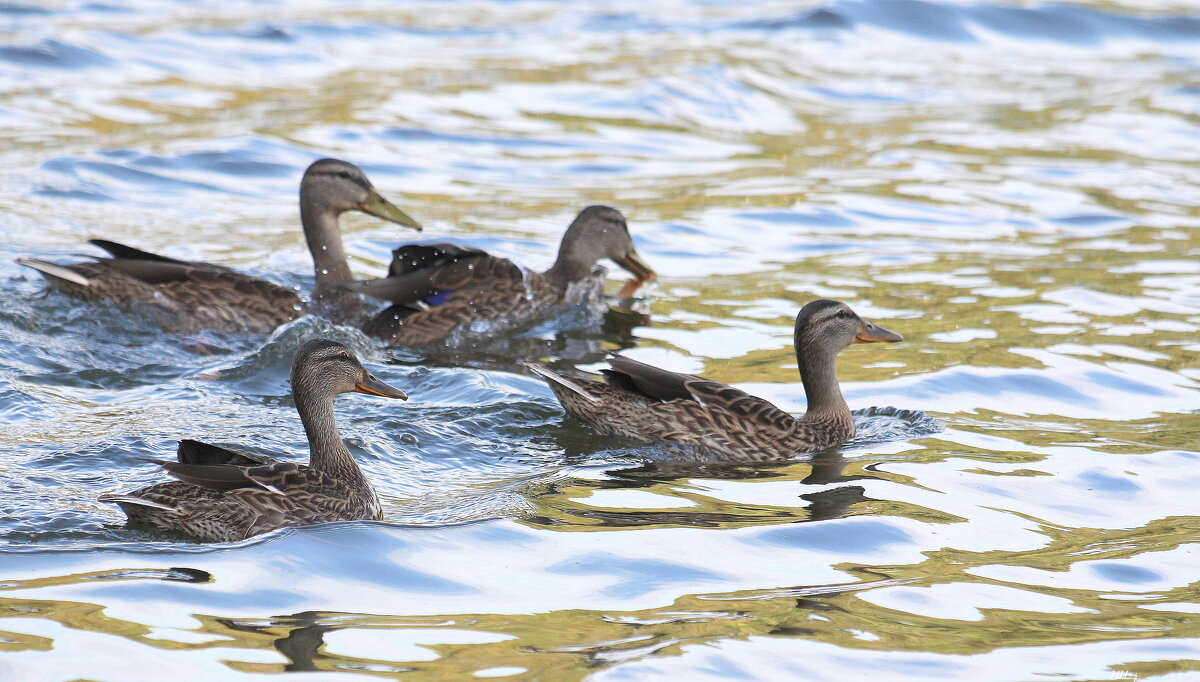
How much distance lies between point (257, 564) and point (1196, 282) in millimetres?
8843

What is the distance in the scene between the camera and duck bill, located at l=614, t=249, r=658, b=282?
12109 millimetres

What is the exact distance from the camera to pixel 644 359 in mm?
10258

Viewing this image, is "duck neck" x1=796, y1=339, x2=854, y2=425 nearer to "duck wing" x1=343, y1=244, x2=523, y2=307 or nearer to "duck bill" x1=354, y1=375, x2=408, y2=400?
"duck bill" x1=354, y1=375, x2=408, y2=400

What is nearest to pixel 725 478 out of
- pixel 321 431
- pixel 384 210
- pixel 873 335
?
pixel 873 335

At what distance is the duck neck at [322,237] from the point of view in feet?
37.5

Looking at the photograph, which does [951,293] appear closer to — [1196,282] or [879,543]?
[1196,282]

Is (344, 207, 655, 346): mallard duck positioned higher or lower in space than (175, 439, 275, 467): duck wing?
higher

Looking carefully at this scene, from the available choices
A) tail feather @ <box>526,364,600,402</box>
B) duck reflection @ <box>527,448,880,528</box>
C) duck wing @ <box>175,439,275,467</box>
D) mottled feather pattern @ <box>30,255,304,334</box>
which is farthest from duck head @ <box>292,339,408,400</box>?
mottled feather pattern @ <box>30,255,304,334</box>

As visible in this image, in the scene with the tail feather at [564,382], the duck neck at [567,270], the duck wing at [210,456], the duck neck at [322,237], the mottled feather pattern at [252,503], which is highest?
the duck neck at [322,237]

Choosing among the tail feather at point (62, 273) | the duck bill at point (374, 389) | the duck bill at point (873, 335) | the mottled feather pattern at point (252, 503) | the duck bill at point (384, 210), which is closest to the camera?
the mottled feather pattern at point (252, 503)

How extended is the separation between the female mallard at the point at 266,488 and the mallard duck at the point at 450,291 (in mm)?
3196

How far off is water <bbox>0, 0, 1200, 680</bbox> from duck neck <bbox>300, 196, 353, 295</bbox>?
58cm

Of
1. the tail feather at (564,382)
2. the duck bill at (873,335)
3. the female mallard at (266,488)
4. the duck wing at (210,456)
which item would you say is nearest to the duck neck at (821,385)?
the duck bill at (873,335)

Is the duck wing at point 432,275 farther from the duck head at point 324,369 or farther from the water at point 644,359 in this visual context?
the duck head at point 324,369
